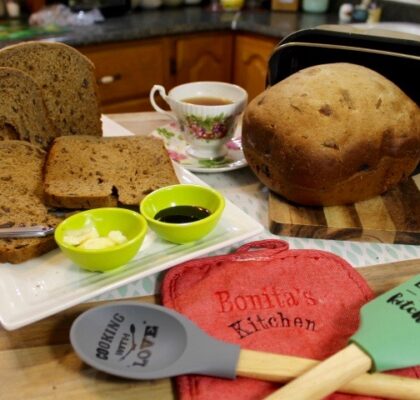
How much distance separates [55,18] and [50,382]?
1988 mm

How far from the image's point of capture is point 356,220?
83 centimetres

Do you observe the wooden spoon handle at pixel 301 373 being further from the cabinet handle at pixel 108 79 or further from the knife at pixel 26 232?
the cabinet handle at pixel 108 79

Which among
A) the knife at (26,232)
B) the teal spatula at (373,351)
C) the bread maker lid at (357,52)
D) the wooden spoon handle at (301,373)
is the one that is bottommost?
the wooden spoon handle at (301,373)

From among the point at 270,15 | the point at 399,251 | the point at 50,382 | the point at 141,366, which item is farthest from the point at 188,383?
the point at 270,15

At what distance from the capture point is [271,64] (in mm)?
981

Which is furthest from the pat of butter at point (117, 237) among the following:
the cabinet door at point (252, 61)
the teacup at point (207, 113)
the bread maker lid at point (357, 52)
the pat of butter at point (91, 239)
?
the cabinet door at point (252, 61)

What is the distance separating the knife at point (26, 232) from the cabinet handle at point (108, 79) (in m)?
1.48

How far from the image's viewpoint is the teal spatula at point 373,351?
19.5 inches

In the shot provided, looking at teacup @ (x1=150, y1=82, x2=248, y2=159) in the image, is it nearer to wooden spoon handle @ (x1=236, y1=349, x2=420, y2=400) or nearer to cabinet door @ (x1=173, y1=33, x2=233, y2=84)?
wooden spoon handle @ (x1=236, y1=349, x2=420, y2=400)

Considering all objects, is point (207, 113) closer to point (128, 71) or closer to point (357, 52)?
point (357, 52)

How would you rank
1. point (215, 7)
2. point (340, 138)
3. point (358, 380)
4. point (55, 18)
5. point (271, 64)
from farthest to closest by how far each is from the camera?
point (215, 7), point (55, 18), point (271, 64), point (340, 138), point (358, 380)

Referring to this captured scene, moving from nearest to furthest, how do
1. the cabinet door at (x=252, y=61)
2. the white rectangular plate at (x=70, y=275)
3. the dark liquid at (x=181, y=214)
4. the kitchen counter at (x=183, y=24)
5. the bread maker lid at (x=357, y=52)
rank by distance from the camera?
1. the white rectangular plate at (x=70, y=275)
2. the dark liquid at (x=181, y=214)
3. the bread maker lid at (x=357, y=52)
4. the kitchen counter at (x=183, y=24)
5. the cabinet door at (x=252, y=61)

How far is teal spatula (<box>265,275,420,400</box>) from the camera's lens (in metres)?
0.49

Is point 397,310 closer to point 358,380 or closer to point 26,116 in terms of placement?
point 358,380
